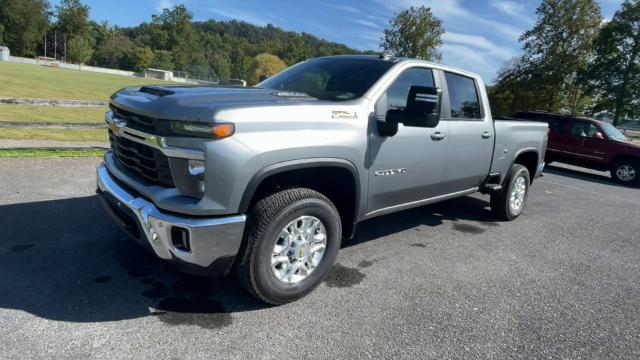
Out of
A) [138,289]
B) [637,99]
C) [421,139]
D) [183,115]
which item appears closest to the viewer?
[183,115]

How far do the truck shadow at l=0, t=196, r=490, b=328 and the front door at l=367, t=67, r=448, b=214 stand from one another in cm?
98

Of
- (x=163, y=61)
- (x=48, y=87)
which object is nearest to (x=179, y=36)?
(x=163, y=61)

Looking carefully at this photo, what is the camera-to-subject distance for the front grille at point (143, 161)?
275cm

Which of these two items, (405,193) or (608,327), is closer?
(608,327)

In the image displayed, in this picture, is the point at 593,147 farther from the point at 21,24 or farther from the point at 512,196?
the point at 21,24

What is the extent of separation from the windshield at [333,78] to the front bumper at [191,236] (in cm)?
147

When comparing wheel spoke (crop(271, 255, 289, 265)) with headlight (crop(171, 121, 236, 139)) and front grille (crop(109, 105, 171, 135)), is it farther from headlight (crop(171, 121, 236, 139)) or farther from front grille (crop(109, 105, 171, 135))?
front grille (crop(109, 105, 171, 135))

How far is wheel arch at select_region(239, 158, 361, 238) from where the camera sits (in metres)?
2.81

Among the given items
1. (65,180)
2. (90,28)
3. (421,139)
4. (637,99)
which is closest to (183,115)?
(421,139)

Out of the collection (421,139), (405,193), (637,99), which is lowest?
(405,193)

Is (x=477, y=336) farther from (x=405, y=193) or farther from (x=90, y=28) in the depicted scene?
(x=90, y=28)

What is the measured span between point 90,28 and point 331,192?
132 meters

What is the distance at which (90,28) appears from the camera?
114m

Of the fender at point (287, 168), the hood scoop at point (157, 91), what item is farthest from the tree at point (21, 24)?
the fender at point (287, 168)
